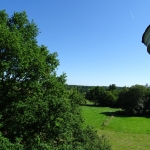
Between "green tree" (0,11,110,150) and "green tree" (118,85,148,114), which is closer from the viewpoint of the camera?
→ "green tree" (0,11,110,150)

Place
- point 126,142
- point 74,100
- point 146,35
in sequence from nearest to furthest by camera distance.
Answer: point 146,35 → point 74,100 → point 126,142

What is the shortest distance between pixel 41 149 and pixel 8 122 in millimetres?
3893

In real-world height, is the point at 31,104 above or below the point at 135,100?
above

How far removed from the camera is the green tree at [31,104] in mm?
14378

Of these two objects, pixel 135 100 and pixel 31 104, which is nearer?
pixel 31 104

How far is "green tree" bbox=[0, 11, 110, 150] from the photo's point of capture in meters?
14.4

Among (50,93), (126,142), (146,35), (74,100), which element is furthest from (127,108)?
(146,35)

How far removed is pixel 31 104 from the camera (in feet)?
49.1

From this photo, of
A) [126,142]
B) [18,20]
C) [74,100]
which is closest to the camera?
[18,20]

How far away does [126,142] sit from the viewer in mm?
40125

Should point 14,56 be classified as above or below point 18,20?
below

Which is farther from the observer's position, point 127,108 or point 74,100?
point 127,108

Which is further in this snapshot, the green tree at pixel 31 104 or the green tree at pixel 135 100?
the green tree at pixel 135 100

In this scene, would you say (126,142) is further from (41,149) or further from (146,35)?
(146,35)
